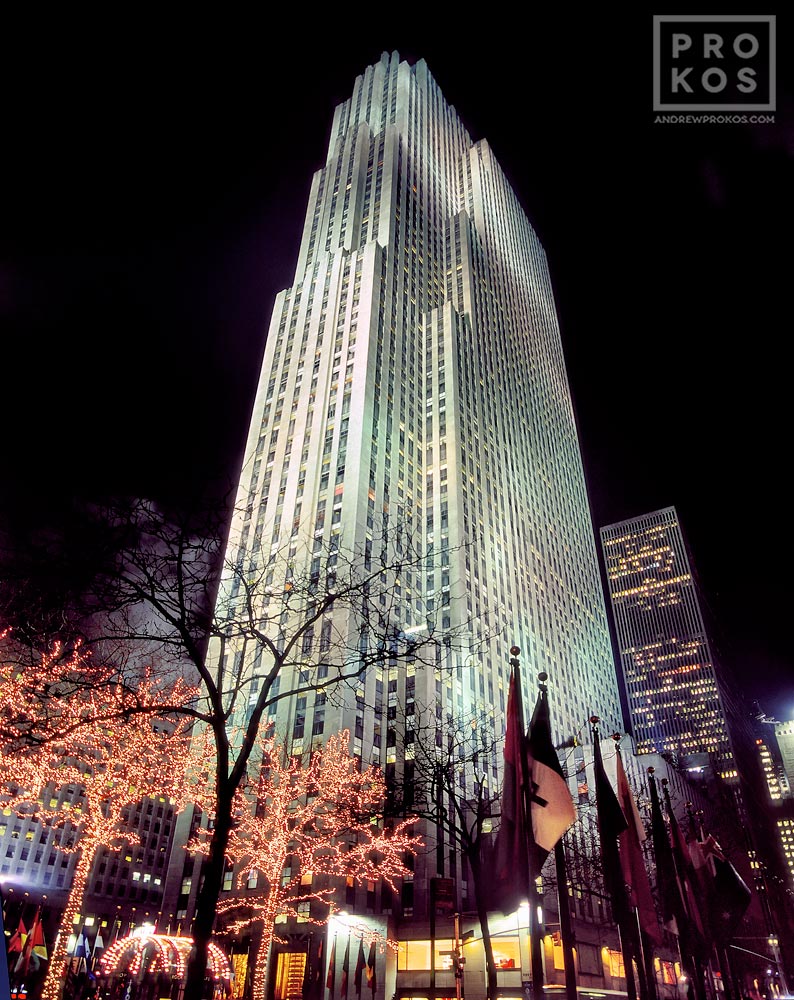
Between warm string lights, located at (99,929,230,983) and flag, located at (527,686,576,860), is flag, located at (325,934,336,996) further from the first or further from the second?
flag, located at (527,686,576,860)

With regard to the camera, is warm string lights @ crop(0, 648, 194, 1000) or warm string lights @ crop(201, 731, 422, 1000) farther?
warm string lights @ crop(201, 731, 422, 1000)

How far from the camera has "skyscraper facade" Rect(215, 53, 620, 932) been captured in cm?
7162

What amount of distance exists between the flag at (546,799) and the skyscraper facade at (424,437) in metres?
43.2

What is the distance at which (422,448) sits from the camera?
9288 cm

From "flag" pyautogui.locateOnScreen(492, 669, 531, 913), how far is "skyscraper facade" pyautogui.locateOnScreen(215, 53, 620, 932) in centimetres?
4343

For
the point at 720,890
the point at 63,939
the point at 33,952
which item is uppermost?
the point at 720,890

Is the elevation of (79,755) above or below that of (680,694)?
below

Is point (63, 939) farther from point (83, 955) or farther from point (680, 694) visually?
point (680, 694)

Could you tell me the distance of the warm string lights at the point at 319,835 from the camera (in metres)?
48.3

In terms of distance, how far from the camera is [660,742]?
181 meters

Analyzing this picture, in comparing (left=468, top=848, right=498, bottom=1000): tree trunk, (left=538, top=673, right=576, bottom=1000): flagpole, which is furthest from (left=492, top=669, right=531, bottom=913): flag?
(left=468, top=848, right=498, bottom=1000): tree trunk

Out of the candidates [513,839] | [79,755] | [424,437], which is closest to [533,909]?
[513,839]

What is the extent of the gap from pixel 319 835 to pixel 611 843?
131ft

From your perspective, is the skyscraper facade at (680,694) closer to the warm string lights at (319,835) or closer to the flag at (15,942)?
the warm string lights at (319,835)
